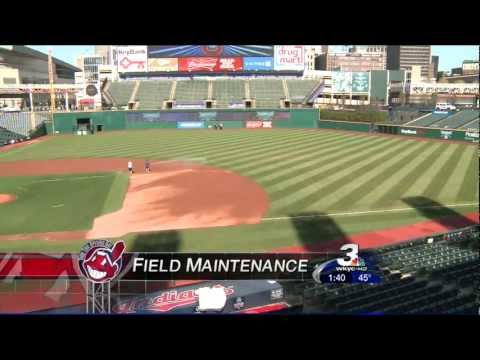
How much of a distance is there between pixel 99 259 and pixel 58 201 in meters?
14.0

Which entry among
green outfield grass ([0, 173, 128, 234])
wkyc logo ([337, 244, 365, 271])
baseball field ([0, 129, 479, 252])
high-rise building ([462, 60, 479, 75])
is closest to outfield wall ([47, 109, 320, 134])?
baseball field ([0, 129, 479, 252])

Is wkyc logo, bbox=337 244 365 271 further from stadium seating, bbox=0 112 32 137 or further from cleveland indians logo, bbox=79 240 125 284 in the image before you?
stadium seating, bbox=0 112 32 137

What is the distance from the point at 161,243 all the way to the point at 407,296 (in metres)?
8.10

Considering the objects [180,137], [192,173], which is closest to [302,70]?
[180,137]

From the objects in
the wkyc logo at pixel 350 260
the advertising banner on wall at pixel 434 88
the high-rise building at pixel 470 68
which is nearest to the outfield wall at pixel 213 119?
the wkyc logo at pixel 350 260

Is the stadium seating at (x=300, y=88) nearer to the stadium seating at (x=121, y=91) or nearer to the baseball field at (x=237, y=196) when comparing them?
the stadium seating at (x=121, y=91)

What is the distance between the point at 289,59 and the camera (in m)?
66.7

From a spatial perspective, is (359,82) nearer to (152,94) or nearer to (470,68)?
(152,94)

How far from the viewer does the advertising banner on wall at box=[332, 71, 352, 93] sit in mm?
89250

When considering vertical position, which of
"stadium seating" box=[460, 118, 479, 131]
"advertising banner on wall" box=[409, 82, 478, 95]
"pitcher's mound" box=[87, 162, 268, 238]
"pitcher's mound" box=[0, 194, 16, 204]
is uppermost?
"advertising banner on wall" box=[409, 82, 478, 95]

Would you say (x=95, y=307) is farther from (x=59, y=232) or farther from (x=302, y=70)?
(x=302, y=70)

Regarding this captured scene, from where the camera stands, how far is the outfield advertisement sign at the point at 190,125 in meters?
56.2

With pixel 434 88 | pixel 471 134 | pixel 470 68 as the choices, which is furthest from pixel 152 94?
pixel 470 68

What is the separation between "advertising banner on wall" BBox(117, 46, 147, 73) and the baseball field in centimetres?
3311
